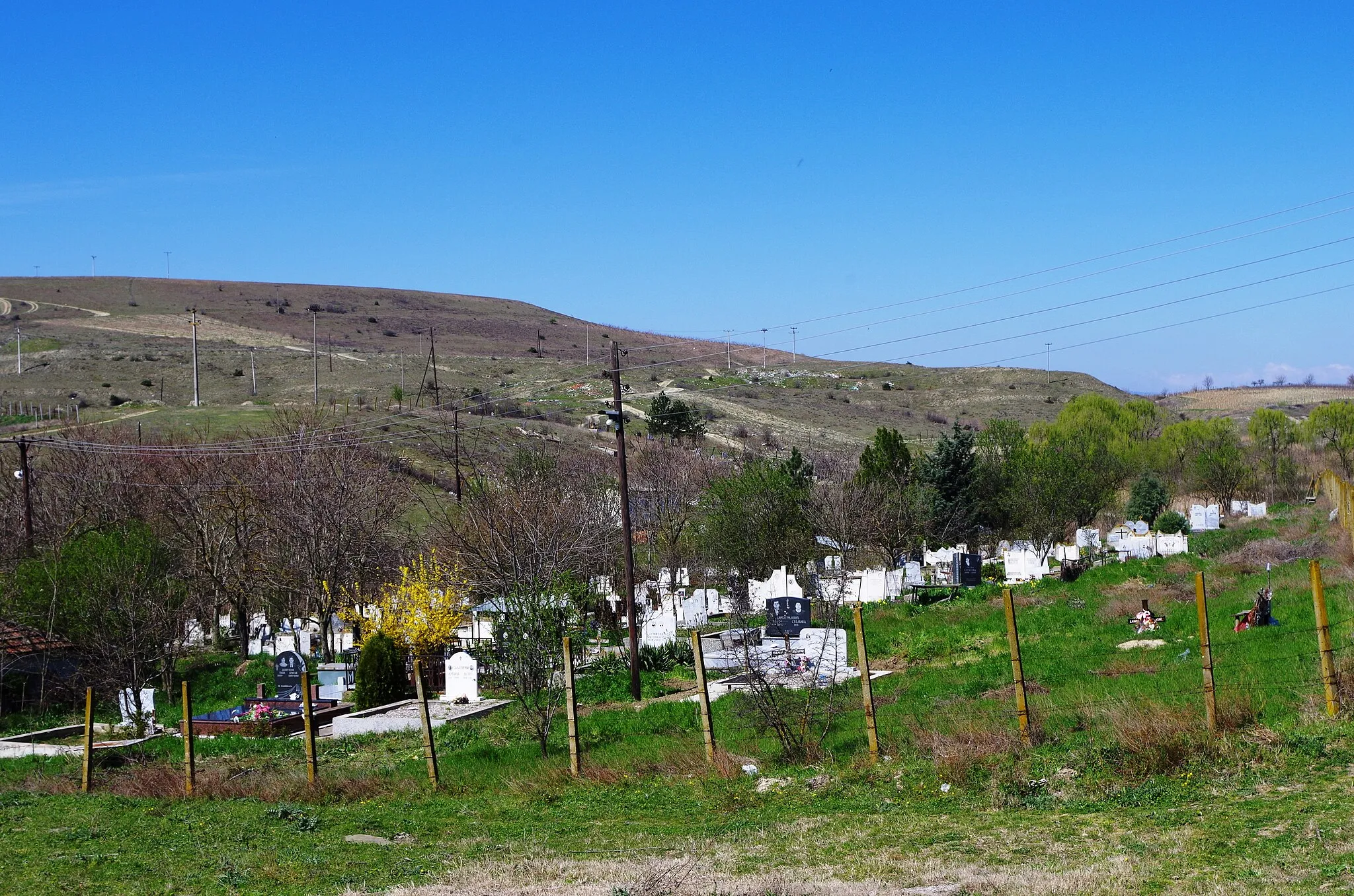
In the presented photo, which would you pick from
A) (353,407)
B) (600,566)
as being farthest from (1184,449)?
(353,407)

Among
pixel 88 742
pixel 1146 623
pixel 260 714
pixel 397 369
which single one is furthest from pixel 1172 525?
pixel 397 369

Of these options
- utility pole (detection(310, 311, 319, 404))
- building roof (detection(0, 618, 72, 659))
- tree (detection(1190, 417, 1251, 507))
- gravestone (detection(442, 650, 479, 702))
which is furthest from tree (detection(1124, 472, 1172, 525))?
utility pole (detection(310, 311, 319, 404))

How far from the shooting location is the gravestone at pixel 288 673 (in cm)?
2509

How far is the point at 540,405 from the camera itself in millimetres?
88375

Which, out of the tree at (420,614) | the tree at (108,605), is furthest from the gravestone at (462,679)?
the tree at (108,605)

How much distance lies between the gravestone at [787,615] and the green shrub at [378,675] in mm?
8335

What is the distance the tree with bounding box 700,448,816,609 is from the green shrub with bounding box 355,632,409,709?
13898 millimetres

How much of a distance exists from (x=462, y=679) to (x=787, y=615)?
8.04 m

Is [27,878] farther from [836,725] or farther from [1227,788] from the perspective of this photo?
[1227,788]

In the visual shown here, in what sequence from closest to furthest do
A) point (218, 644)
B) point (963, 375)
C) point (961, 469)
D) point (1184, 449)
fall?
point (218, 644) → point (961, 469) → point (1184, 449) → point (963, 375)

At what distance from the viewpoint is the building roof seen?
26688 mm

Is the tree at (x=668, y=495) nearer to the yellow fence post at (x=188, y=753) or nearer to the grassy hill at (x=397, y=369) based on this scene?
the grassy hill at (x=397, y=369)

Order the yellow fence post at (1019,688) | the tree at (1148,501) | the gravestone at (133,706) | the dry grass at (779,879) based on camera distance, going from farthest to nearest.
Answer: the tree at (1148,501), the gravestone at (133,706), the yellow fence post at (1019,688), the dry grass at (779,879)

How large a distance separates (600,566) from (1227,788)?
28.6 m
